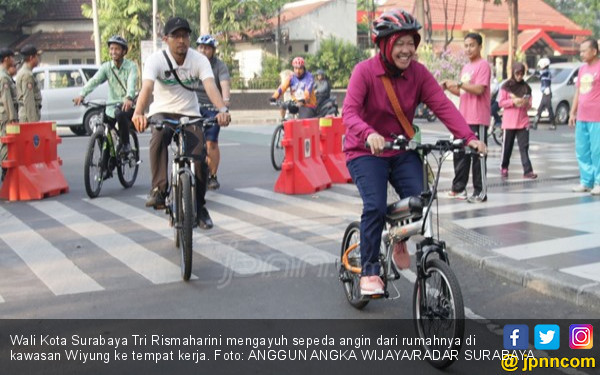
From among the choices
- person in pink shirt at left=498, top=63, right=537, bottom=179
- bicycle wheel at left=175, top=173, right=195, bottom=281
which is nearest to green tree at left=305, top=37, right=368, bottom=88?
person in pink shirt at left=498, top=63, right=537, bottom=179

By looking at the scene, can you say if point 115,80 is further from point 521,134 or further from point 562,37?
point 562,37

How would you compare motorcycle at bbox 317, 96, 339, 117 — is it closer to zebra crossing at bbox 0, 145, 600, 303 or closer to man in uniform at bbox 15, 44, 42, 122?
zebra crossing at bbox 0, 145, 600, 303

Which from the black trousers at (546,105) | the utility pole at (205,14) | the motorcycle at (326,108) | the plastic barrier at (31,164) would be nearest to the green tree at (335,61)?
the utility pole at (205,14)

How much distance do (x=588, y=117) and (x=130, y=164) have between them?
6.11 metres

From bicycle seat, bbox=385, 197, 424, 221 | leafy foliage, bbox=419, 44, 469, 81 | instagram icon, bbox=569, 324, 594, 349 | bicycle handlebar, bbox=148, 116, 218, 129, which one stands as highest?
leafy foliage, bbox=419, 44, 469, 81

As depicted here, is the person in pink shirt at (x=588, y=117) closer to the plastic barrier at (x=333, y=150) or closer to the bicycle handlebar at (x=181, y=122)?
the plastic barrier at (x=333, y=150)

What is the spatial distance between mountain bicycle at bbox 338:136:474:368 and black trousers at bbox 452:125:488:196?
16.1 feet

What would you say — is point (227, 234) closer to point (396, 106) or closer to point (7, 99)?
point (396, 106)

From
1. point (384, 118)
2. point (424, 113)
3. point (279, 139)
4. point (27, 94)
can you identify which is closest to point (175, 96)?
point (384, 118)

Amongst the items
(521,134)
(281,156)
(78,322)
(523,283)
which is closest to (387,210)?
(523,283)

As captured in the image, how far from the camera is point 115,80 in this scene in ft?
36.4

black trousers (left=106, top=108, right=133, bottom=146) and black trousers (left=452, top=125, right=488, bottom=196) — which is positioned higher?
black trousers (left=106, top=108, right=133, bottom=146)

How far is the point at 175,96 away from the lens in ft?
25.9

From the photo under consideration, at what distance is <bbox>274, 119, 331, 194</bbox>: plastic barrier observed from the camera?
11.3m
